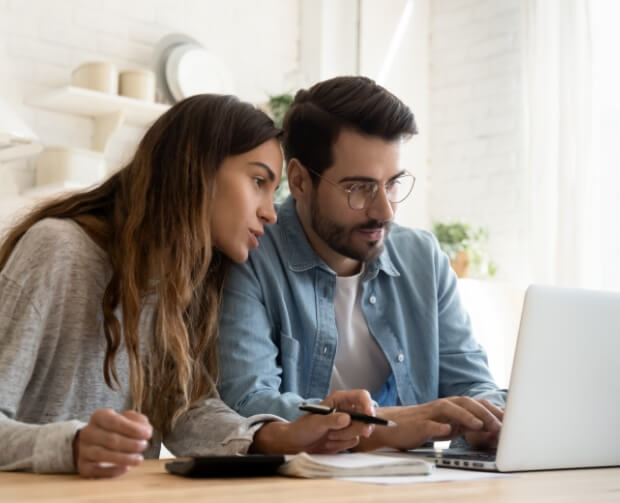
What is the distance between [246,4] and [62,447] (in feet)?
11.8

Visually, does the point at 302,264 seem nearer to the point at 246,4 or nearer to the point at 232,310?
the point at 232,310

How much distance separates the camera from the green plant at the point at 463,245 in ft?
13.0

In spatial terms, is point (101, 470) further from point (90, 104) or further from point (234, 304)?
point (90, 104)

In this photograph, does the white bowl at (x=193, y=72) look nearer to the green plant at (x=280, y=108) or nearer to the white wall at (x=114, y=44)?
the white wall at (x=114, y=44)

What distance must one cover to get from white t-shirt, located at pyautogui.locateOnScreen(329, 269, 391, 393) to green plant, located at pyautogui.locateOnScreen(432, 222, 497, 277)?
2.13m

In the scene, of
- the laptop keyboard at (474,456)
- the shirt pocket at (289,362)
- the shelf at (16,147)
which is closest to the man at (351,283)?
the shirt pocket at (289,362)

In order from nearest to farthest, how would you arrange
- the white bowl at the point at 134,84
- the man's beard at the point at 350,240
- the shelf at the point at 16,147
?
1. the man's beard at the point at 350,240
2. the shelf at the point at 16,147
3. the white bowl at the point at 134,84

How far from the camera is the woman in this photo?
1262 millimetres

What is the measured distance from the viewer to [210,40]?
4160mm

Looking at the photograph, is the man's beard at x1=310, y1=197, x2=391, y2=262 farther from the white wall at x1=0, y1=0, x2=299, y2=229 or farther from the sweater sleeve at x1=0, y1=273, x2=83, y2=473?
Result: the white wall at x1=0, y1=0, x2=299, y2=229

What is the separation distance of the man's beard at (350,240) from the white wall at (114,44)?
1620 mm

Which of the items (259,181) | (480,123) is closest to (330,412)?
(259,181)

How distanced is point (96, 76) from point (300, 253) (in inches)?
79.9

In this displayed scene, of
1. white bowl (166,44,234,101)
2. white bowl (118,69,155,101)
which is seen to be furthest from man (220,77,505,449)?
white bowl (166,44,234,101)
